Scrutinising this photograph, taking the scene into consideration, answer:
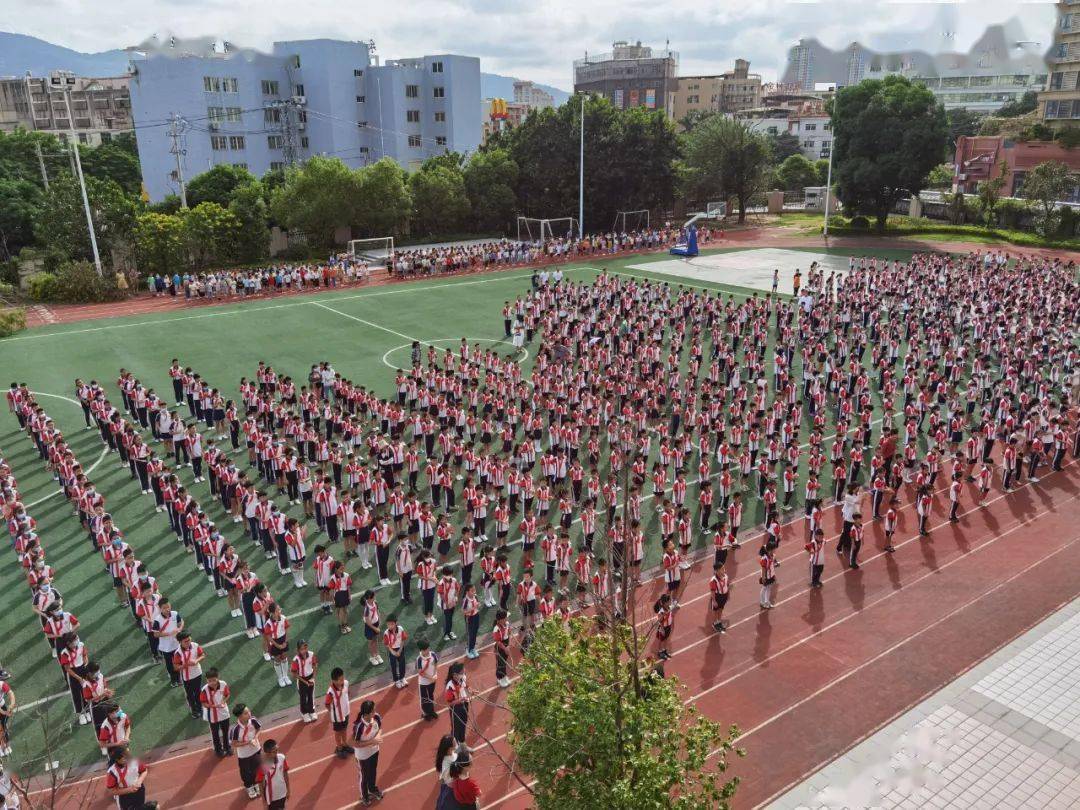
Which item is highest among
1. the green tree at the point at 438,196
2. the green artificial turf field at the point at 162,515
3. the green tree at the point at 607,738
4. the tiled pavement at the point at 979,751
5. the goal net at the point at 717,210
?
the green tree at the point at 438,196

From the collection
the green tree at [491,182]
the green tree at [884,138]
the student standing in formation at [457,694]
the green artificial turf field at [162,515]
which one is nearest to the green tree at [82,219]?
the green artificial turf field at [162,515]

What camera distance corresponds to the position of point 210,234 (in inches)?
1578

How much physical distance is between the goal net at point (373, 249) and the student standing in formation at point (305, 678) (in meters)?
34.8

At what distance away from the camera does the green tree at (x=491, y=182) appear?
5122 centimetres

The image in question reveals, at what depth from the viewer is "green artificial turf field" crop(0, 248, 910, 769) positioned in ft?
34.1

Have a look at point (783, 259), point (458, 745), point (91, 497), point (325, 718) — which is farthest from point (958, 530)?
point (783, 259)

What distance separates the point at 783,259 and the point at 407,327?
23.0m

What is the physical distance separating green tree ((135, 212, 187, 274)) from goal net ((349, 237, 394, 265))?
27.2 ft

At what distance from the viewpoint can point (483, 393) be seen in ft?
65.5

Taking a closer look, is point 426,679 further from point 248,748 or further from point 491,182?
point 491,182

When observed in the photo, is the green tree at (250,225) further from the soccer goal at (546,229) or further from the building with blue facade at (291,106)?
the soccer goal at (546,229)

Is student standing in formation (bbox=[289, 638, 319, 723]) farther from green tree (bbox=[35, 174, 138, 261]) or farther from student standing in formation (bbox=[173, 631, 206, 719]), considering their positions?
green tree (bbox=[35, 174, 138, 261])

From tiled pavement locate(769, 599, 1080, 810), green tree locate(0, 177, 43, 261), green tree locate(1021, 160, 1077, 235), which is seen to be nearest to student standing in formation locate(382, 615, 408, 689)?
tiled pavement locate(769, 599, 1080, 810)

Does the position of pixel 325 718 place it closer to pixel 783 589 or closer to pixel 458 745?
pixel 458 745
